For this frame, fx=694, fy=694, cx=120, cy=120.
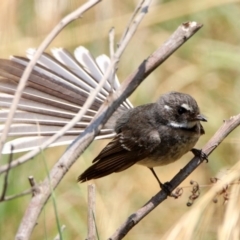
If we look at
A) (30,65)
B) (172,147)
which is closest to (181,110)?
(172,147)

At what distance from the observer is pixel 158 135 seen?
3.30 m

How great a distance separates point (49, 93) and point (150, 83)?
2100 mm

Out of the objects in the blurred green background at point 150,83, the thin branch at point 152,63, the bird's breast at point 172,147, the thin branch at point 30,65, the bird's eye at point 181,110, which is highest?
the blurred green background at point 150,83

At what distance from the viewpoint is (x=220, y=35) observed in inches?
202

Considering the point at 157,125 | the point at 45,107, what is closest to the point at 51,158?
the point at 157,125

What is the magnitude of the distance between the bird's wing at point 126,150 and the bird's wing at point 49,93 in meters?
0.14

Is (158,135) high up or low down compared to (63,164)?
up

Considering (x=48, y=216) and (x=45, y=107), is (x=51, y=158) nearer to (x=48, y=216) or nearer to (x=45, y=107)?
(x=48, y=216)

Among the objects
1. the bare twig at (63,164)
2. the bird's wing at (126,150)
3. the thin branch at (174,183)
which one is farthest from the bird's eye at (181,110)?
the bare twig at (63,164)

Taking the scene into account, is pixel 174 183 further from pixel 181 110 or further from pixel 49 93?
pixel 181 110

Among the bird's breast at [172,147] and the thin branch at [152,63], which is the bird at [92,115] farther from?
the thin branch at [152,63]

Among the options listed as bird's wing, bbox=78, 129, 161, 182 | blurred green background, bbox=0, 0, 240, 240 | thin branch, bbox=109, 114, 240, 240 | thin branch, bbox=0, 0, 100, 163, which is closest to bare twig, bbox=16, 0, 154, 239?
thin branch, bbox=0, 0, 100, 163

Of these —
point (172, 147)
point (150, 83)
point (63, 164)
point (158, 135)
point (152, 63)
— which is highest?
point (150, 83)

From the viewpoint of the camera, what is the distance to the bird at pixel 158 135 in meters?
3.18
